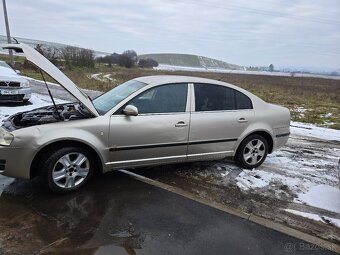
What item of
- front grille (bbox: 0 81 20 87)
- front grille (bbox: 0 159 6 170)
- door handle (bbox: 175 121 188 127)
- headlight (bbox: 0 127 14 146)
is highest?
door handle (bbox: 175 121 188 127)

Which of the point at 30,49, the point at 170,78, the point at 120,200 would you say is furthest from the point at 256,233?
the point at 30,49

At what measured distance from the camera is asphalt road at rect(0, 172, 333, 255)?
10.2 feet

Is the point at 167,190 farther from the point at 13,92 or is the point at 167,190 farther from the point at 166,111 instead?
the point at 13,92

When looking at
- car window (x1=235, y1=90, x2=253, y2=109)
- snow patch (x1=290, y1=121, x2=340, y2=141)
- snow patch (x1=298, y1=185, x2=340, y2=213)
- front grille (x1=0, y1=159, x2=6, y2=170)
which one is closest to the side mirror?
front grille (x1=0, y1=159, x2=6, y2=170)

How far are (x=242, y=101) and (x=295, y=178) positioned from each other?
1530 mm

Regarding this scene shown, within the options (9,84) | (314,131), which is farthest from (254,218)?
(9,84)

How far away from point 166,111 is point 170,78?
66 cm

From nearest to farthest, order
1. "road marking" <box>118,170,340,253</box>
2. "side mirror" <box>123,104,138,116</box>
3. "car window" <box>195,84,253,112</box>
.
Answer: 1. "road marking" <box>118,170,340,253</box>
2. "side mirror" <box>123,104,138,116</box>
3. "car window" <box>195,84,253,112</box>

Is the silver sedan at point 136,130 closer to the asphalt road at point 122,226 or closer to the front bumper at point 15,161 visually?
the front bumper at point 15,161

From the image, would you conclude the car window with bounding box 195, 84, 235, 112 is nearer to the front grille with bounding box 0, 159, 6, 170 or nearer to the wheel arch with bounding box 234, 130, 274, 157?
the wheel arch with bounding box 234, 130, 274, 157

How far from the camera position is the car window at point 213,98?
493cm

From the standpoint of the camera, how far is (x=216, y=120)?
4.93 meters

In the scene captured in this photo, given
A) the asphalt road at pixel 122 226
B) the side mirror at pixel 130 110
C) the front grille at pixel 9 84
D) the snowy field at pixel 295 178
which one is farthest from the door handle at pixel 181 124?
the front grille at pixel 9 84

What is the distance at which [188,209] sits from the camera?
13.0 feet
